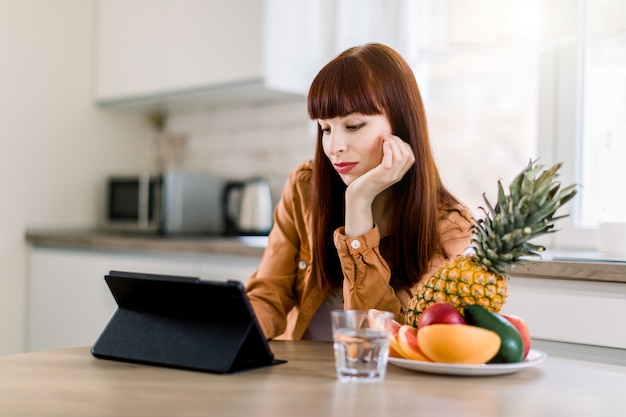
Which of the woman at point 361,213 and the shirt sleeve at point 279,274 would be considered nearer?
the woman at point 361,213

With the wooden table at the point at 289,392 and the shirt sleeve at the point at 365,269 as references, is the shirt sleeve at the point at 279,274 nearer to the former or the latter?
the shirt sleeve at the point at 365,269

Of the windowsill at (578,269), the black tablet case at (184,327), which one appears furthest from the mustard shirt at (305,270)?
the black tablet case at (184,327)

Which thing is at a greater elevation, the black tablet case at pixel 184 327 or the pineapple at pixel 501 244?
the pineapple at pixel 501 244

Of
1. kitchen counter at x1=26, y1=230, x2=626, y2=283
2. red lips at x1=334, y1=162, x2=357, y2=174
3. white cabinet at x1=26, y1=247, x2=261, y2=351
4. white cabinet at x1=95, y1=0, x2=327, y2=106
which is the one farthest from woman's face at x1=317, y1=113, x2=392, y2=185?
white cabinet at x1=95, y1=0, x2=327, y2=106

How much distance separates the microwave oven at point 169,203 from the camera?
3475 millimetres

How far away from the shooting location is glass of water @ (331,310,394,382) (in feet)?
3.42

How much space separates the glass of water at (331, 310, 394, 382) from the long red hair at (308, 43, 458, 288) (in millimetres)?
661

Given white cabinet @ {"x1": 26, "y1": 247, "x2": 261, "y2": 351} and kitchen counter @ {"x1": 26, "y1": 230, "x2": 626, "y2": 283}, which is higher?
kitchen counter @ {"x1": 26, "y1": 230, "x2": 626, "y2": 283}

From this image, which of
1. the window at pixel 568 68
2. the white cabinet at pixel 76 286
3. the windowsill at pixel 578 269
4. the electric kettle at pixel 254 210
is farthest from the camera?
the electric kettle at pixel 254 210

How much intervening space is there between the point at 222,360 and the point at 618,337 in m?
1.22

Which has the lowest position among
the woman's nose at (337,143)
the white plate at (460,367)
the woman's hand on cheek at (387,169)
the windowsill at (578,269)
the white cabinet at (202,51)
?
the white plate at (460,367)

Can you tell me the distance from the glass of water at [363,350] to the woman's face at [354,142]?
0.64 m

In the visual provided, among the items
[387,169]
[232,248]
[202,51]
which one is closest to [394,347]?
[387,169]

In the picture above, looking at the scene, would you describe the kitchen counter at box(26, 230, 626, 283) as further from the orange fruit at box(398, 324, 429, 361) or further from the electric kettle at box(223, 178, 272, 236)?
the orange fruit at box(398, 324, 429, 361)
